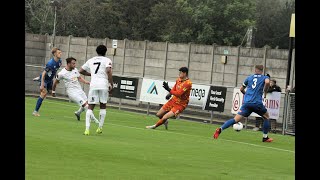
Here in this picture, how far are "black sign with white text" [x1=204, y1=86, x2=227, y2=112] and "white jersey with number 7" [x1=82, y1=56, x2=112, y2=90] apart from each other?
526 inches

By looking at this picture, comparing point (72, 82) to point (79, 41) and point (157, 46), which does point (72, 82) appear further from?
point (79, 41)

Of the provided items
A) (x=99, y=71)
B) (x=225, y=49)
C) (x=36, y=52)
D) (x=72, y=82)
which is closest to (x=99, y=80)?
(x=99, y=71)

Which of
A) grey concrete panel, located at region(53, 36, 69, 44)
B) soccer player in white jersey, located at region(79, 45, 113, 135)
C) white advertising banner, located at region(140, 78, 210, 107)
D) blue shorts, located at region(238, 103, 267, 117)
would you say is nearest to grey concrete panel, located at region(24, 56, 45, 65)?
grey concrete panel, located at region(53, 36, 69, 44)

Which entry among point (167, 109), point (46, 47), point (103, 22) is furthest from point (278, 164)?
point (103, 22)

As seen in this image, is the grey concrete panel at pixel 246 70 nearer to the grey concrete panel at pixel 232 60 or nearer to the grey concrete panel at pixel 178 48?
the grey concrete panel at pixel 232 60

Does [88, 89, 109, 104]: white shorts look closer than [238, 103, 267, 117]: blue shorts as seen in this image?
Yes

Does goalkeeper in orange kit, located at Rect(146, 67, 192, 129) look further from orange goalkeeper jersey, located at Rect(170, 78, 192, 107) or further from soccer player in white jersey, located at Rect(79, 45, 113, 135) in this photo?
soccer player in white jersey, located at Rect(79, 45, 113, 135)

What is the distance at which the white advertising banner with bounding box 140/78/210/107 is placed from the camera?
32.0m

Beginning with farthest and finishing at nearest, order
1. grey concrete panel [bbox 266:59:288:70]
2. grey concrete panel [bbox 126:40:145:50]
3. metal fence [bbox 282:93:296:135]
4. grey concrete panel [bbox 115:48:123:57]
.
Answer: grey concrete panel [bbox 115:48:123:57], grey concrete panel [bbox 126:40:145:50], grey concrete panel [bbox 266:59:288:70], metal fence [bbox 282:93:296:135]

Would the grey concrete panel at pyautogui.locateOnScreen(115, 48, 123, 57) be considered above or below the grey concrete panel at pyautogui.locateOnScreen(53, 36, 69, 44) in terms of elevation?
below

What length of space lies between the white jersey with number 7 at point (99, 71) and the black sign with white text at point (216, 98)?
1335 cm

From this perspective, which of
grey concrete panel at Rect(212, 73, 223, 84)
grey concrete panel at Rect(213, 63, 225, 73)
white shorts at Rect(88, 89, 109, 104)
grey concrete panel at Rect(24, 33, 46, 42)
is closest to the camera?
white shorts at Rect(88, 89, 109, 104)
